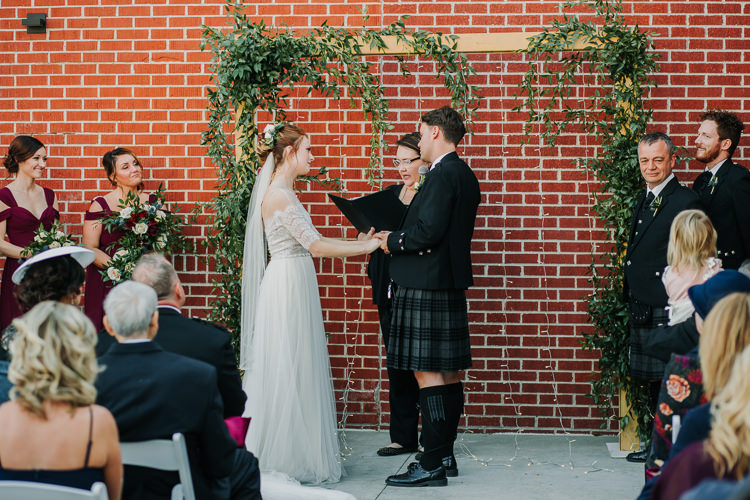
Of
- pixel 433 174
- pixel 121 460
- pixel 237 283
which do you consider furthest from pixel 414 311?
pixel 121 460

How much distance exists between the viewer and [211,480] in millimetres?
2908

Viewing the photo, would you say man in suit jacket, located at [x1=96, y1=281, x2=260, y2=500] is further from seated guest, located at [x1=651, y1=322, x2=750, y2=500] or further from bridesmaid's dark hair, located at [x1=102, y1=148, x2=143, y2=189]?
bridesmaid's dark hair, located at [x1=102, y1=148, x2=143, y2=189]

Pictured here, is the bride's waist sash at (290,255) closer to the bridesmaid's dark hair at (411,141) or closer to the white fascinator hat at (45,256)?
the bridesmaid's dark hair at (411,141)

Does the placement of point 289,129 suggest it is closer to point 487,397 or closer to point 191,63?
point 191,63

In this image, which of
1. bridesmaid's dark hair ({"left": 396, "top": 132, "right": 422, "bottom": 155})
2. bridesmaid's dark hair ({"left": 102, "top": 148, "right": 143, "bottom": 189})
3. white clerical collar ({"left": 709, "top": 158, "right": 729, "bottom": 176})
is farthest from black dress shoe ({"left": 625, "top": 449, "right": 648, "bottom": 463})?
bridesmaid's dark hair ({"left": 102, "top": 148, "right": 143, "bottom": 189})

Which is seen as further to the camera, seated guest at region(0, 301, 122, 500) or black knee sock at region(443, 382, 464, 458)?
black knee sock at region(443, 382, 464, 458)

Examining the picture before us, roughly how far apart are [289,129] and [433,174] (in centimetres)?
92

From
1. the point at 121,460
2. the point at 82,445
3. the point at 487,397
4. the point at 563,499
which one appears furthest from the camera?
the point at 487,397

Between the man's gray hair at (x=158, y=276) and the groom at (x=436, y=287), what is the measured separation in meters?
1.60

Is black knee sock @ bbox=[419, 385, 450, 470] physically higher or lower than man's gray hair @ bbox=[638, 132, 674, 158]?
lower

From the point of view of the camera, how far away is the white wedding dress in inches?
181

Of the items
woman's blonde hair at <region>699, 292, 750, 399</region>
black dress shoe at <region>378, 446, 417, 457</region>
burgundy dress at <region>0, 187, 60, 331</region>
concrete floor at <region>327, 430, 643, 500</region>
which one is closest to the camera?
woman's blonde hair at <region>699, 292, 750, 399</region>

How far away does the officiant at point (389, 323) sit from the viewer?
208 inches

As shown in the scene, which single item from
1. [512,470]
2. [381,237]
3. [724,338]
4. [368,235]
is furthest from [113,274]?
[724,338]
